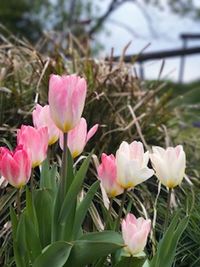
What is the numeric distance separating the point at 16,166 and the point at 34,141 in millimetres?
71

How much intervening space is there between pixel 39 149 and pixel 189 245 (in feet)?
1.95

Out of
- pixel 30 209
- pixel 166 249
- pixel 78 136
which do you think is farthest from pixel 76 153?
pixel 166 249

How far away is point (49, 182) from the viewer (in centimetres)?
128

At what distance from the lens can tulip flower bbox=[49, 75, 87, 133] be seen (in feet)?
3.47

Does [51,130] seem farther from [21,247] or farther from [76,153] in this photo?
[21,247]

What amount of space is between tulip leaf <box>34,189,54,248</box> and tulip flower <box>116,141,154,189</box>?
0.51ft

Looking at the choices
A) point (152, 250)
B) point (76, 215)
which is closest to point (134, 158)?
point (76, 215)

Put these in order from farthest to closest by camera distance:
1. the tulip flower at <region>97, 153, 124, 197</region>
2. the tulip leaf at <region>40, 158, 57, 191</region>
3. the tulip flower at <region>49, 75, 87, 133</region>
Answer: the tulip leaf at <region>40, 158, 57, 191</region>, the tulip flower at <region>97, 153, 124, 197</region>, the tulip flower at <region>49, 75, 87, 133</region>

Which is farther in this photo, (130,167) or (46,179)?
(46,179)

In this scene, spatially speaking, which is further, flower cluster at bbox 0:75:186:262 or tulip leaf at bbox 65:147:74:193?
tulip leaf at bbox 65:147:74:193

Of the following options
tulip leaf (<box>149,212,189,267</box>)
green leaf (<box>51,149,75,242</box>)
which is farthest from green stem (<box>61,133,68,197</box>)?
tulip leaf (<box>149,212,189,267</box>)

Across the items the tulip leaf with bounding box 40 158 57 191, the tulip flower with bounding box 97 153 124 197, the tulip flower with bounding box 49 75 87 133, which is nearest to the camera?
the tulip flower with bounding box 49 75 87 133

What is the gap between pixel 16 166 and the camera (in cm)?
110

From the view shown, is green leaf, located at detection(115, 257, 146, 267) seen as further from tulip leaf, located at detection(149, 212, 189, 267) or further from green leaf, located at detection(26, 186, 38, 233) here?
green leaf, located at detection(26, 186, 38, 233)
